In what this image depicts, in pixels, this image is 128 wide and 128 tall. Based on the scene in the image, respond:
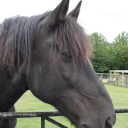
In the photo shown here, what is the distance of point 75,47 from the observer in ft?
5.33

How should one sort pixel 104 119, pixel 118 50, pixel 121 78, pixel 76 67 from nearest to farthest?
pixel 104 119, pixel 76 67, pixel 121 78, pixel 118 50

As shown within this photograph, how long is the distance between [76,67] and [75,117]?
1.48 feet

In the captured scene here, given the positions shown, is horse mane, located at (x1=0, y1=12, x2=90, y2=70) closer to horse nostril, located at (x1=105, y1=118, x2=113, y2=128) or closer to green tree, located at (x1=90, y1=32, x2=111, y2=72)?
horse nostril, located at (x1=105, y1=118, x2=113, y2=128)

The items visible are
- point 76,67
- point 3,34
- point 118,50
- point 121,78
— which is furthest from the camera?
point 118,50

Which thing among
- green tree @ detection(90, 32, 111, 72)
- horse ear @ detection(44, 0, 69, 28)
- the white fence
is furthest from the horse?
green tree @ detection(90, 32, 111, 72)

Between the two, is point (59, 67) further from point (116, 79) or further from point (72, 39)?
point (116, 79)

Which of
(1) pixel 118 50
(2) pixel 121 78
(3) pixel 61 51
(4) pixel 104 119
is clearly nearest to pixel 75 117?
(4) pixel 104 119

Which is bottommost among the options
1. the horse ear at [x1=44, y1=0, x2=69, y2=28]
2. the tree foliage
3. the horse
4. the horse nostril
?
the tree foliage

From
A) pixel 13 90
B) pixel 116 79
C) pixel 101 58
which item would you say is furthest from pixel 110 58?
pixel 13 90

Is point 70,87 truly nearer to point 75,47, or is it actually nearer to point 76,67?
point 76,67

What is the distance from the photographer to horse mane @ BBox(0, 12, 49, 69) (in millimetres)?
1725

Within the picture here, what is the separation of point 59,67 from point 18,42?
1.61 feet

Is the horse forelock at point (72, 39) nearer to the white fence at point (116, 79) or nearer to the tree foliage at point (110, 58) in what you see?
the white fence at point (116, 79)

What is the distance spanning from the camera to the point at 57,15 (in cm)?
164
